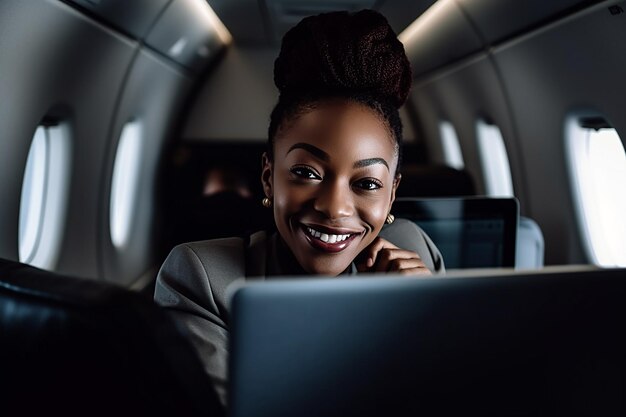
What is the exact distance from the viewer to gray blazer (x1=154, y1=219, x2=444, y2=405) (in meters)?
1.26

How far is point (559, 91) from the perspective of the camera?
3.46 metres

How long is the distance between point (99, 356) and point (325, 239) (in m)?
0.66

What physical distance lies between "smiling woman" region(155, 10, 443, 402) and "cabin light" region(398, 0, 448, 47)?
2601 millimetres

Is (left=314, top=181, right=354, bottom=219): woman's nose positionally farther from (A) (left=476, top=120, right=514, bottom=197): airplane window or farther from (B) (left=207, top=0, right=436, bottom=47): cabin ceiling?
(A) (left=476, top=120, right=514, bottom=197): airplane window

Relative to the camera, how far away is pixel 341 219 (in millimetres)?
1329

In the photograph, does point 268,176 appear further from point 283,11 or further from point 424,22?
point 283,11

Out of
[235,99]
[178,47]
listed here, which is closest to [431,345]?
[178,47]

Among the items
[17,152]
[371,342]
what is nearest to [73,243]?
[17,152]

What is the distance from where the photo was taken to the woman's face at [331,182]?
1.31 meters

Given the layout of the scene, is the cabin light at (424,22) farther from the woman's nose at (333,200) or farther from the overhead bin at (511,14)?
the woman's nose at (333,200)

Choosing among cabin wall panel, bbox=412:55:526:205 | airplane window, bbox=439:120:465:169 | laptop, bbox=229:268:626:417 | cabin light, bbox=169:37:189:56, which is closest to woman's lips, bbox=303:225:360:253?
laptop, bbox=229:268:626:417

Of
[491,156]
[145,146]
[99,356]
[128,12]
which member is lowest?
[99,356]

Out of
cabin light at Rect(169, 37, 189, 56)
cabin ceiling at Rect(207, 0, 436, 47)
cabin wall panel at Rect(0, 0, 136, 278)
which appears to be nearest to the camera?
cabin wall panel at Rect(0, 0, 136, 278)

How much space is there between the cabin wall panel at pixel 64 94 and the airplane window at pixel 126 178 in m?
1.13
